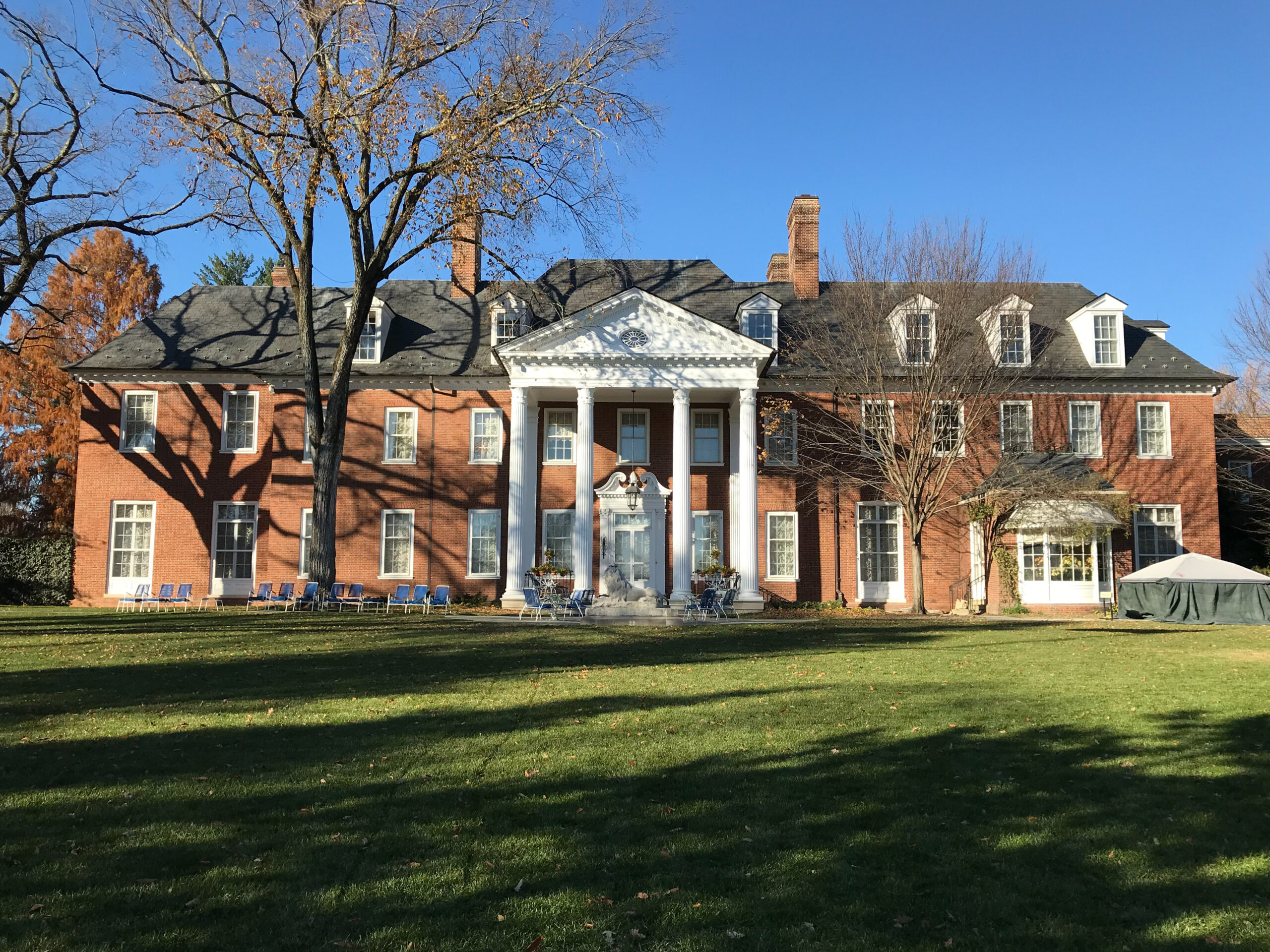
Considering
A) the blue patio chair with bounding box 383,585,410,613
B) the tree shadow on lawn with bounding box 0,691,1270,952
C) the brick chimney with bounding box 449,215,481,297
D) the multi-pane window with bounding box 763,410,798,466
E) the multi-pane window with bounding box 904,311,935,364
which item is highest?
the brick chimney with bounding box 449,215,481,297

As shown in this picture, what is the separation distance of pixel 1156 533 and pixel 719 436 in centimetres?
1432

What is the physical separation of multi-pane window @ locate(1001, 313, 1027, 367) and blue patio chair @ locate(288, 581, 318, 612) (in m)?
20.2

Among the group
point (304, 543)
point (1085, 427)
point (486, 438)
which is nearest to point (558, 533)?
point (486, 438)

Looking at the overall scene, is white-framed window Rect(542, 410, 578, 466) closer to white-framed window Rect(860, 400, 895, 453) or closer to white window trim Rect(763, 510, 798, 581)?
white window trim Rect(763, 510, 798, 581)

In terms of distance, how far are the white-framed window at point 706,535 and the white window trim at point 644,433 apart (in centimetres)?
244

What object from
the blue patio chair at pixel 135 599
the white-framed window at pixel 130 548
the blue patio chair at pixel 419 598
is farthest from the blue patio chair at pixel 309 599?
the white-framed window at pixel 130 548

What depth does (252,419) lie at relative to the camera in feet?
94.7

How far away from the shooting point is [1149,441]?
28.5 metres

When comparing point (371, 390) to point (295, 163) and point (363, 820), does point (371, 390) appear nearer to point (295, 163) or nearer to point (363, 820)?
point (295, 163)

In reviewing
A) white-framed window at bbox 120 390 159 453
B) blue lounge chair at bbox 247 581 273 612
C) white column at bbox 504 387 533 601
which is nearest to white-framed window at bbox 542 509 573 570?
white column at bbox 504 387 533 601

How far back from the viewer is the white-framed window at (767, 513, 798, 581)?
27688 mm

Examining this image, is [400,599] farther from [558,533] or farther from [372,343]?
[372,343]

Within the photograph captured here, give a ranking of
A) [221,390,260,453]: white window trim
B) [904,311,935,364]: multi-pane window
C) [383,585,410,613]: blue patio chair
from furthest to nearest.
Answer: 1. [221,390,260,453]: white window trim
2. [383,585,410,613]: blue patio chair
3. [904,311,935,364]: multi-pane window

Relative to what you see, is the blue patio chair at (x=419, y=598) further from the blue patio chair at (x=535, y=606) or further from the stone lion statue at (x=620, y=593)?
the stone lion statue at (x=620, y=593)
